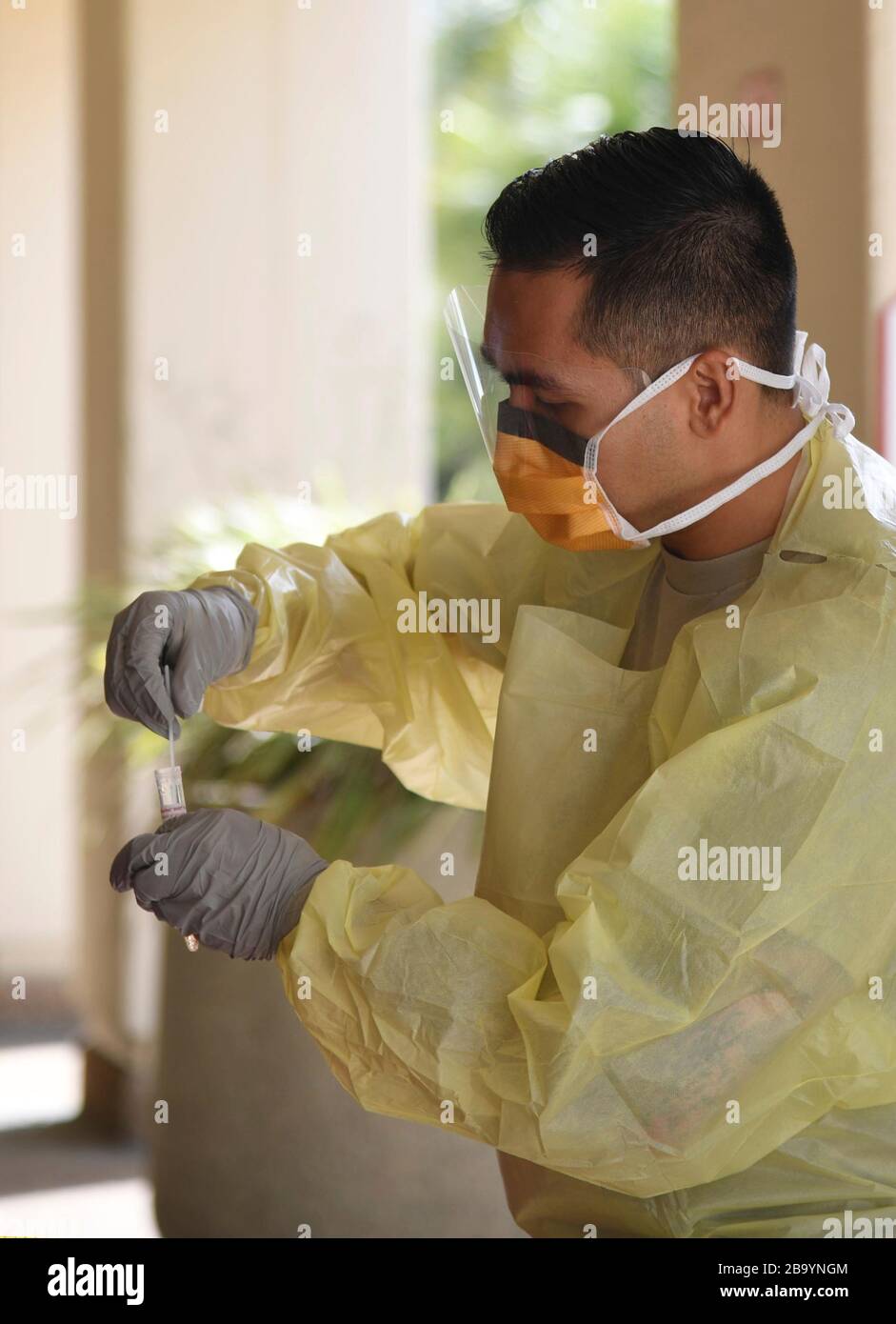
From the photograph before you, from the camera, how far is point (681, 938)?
0.86m

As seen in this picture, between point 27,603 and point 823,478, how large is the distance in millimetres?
2962

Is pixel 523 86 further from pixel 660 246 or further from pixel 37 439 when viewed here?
pixel 660 246

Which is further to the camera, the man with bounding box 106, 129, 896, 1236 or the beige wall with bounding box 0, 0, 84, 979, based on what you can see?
the beige wall with bounding box 0, 0, 84, 979

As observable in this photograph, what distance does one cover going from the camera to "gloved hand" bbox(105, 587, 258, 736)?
45.6 inches

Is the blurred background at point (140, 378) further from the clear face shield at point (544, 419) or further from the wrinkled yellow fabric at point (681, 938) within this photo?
the wrinkled yellow fabric at point (681, 938)

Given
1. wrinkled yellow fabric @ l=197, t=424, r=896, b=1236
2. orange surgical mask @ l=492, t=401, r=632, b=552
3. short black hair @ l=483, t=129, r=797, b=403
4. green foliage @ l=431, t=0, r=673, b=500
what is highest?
green foliage @ l=431, t=0, r=673, b=500

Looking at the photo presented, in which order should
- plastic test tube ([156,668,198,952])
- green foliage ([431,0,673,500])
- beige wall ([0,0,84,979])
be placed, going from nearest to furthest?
plastic test tube ([156,668,198,952]) < beige wall ([0,0,84,979]) < green foliage ([431,0,673,500])

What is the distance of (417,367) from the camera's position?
3.79 m

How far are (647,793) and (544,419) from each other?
34 centimetres

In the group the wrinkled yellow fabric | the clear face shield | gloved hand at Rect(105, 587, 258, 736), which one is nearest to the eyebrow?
the clear face shield

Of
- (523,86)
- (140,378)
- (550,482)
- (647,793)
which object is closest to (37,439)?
(140,378)

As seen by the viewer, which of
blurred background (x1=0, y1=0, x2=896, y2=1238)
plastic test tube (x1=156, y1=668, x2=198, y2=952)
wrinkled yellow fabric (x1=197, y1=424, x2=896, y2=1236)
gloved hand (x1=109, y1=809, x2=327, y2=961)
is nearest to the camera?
wrinkled yellow fabric (x1=197, y1=424, x2=896, y2=1236)

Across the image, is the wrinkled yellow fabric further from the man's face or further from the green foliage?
the green foliage
